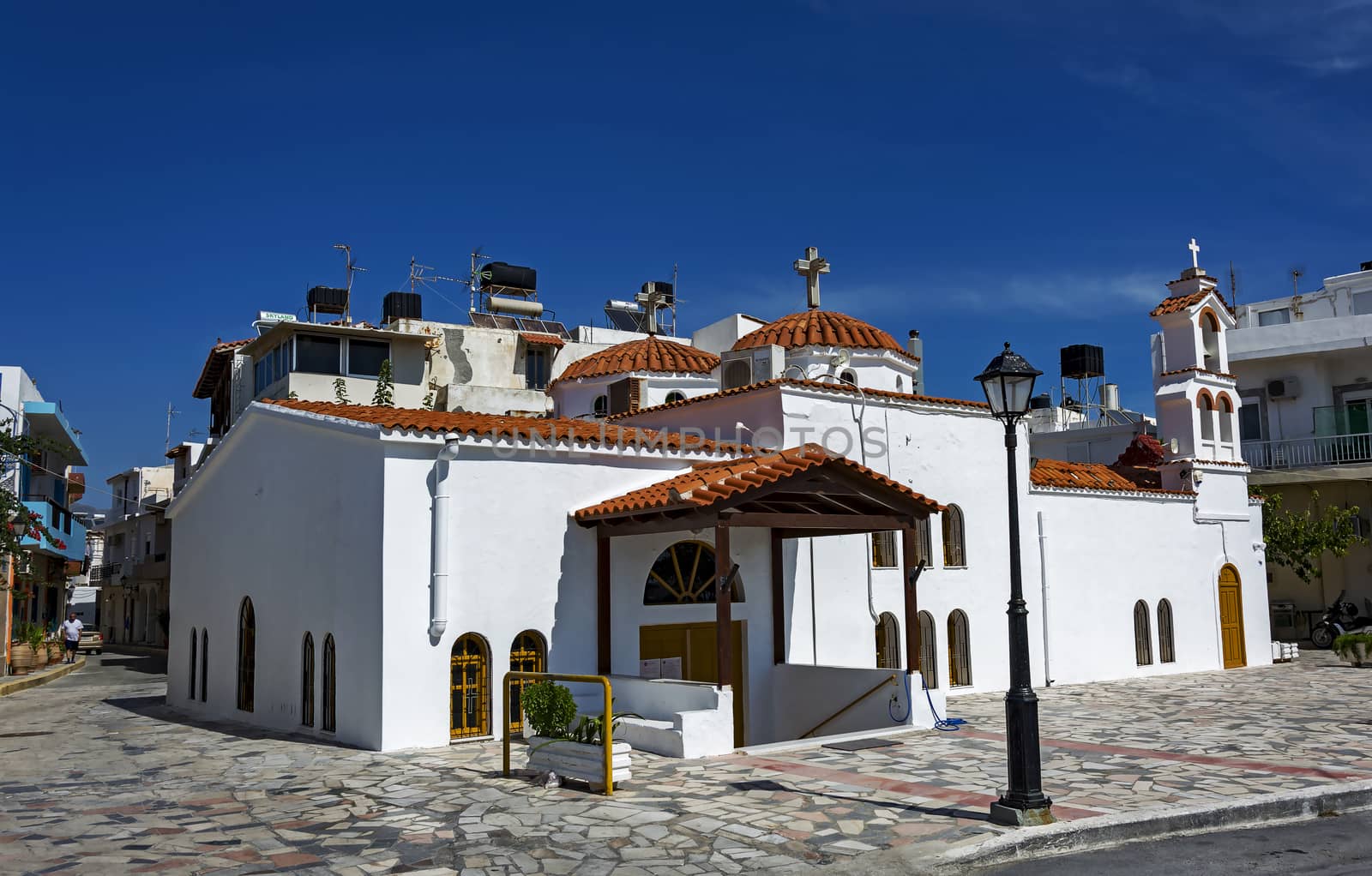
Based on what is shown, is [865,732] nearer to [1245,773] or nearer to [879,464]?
[1245,773]

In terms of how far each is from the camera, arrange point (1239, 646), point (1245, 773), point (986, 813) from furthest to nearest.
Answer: point (1239, 646)
point (1245, 773)
point (986, 813)

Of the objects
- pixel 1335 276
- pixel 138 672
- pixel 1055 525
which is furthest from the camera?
pixel 1335 276

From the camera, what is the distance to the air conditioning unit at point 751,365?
807 inches

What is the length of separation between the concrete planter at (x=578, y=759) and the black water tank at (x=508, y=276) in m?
29.4

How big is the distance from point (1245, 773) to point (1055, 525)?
10841 millimetres

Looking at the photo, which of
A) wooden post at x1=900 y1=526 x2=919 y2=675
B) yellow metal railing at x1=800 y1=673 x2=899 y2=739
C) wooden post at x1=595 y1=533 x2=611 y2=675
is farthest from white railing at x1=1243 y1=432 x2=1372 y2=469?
wooden post at x1=595 y1=533 x2=611 y2=675

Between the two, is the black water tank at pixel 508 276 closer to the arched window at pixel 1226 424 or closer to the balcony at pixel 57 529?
the balcony at pixel 57 529

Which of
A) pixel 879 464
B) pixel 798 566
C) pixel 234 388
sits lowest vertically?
pixel 798 566

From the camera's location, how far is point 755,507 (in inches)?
561

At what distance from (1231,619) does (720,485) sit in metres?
16.7

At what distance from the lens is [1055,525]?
2175 centimetres

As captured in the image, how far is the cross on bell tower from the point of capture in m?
23.6

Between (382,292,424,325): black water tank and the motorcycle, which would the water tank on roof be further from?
the motorcycle

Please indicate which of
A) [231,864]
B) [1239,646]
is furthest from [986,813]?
[1239,646]
